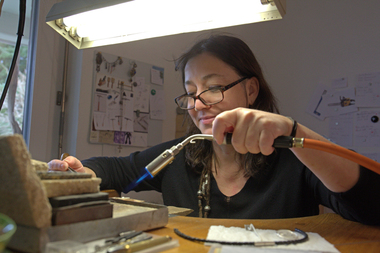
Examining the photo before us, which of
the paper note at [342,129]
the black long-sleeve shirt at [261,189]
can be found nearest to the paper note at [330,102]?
the paper note at [342,129]

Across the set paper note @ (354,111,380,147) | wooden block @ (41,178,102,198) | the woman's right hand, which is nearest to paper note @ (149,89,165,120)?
the woman's right hand

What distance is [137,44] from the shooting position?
237 cm

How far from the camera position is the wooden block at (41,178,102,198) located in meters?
0.47

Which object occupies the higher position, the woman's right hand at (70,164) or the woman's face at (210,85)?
the woman's face at (210,85)

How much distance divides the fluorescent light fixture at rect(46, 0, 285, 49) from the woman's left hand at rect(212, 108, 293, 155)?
0.96ft

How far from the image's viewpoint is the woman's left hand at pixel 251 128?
69cm

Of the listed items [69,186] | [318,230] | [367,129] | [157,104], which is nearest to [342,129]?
[367,129]

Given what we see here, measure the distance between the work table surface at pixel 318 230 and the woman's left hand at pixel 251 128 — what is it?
0.19 meters

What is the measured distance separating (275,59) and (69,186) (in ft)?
8.39

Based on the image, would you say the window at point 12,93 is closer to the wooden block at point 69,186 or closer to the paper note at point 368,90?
the wooden block at point 69,186

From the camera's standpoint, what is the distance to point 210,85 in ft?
3.83

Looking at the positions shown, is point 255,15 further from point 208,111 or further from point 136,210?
point 136,210

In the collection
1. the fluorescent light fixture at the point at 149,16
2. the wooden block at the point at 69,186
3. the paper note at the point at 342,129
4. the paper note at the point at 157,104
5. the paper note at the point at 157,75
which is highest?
the paper note at the point at 157,75

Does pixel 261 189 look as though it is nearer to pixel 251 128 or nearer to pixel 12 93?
pixel 251 128
